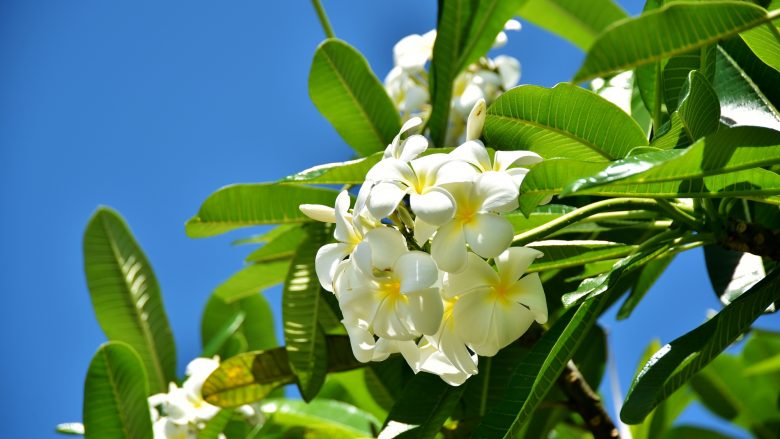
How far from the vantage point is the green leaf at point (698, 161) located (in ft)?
Result: 2.26

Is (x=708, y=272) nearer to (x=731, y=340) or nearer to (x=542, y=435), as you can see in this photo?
(x=731, y=340)

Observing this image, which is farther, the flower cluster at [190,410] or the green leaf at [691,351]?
the flower cluster at [190,410]

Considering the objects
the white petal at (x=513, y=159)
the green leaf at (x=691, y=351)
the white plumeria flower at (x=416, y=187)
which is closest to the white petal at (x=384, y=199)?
the white plumeria flower at (x=416, y=187)

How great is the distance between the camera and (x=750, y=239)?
3.41 feet

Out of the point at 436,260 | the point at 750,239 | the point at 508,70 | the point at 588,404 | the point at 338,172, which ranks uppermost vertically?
the point at 508,70

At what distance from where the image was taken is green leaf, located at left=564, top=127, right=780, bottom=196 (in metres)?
0.69

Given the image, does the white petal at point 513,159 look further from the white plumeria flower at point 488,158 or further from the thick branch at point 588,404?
the thick branch at point 588,404

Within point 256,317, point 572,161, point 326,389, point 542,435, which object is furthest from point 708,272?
point 256,317

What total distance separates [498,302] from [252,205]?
500 mm

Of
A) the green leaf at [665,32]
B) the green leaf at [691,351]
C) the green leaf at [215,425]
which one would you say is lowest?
the green leaf at [215,425]

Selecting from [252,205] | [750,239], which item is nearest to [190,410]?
[252,205]

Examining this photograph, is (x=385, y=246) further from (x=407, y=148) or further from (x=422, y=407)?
(x=422, y=407)

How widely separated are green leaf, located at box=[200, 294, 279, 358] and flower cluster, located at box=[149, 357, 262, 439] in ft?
1.31

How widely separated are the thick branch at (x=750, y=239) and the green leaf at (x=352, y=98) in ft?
1.94
